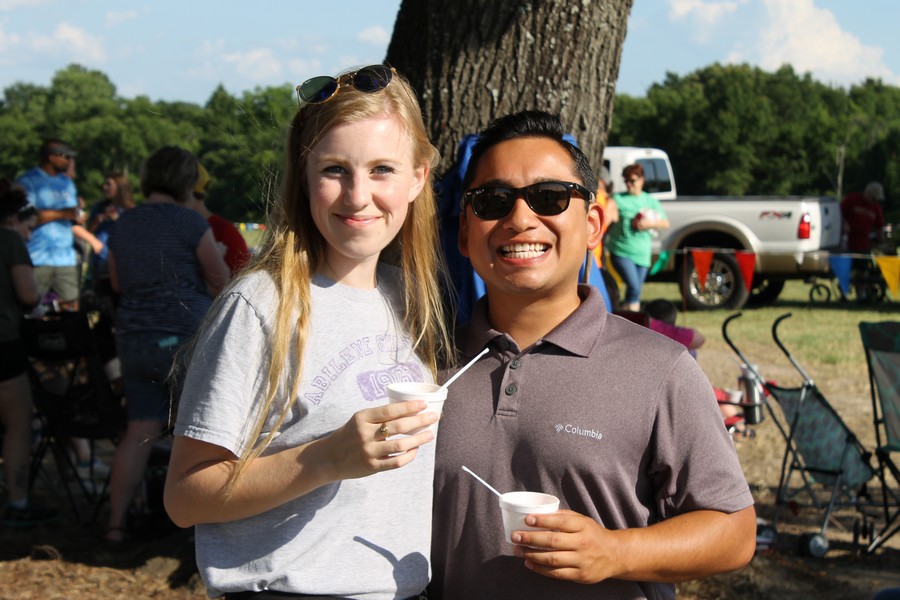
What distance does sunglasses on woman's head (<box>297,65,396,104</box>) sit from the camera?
6.98 ft

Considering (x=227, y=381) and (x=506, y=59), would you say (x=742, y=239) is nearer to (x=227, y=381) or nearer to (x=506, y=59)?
(x=506, y=59)

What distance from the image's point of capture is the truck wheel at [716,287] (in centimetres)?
1465

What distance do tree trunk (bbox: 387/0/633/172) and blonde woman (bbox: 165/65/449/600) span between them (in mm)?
1678

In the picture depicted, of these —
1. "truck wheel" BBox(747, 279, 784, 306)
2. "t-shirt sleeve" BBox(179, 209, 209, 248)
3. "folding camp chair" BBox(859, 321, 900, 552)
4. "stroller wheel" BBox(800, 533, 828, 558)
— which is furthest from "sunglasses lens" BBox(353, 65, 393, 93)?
"truck wheel" BBox(747, 279, 784, 306)

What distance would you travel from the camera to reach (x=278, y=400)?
1.94m

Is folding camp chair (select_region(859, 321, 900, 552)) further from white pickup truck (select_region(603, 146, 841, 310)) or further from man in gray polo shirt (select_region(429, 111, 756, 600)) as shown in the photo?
white pickup truck (select_region(603, 146, 841, 310))

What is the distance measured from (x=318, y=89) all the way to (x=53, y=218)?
8.28 metres

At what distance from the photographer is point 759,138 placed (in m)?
60.6

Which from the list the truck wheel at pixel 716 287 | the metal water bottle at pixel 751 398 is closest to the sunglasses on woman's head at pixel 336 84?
the metal water bottle at pixel 751 398

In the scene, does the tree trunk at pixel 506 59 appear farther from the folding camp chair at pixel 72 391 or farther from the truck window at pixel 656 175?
the truck window at pixel 656 175

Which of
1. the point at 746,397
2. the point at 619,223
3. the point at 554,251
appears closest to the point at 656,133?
the point at 619,223

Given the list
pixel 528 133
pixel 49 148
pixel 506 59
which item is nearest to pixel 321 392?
pixel 528 133

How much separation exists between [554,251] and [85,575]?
3.40m

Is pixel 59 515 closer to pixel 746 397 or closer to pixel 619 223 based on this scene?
pixel 746 397
